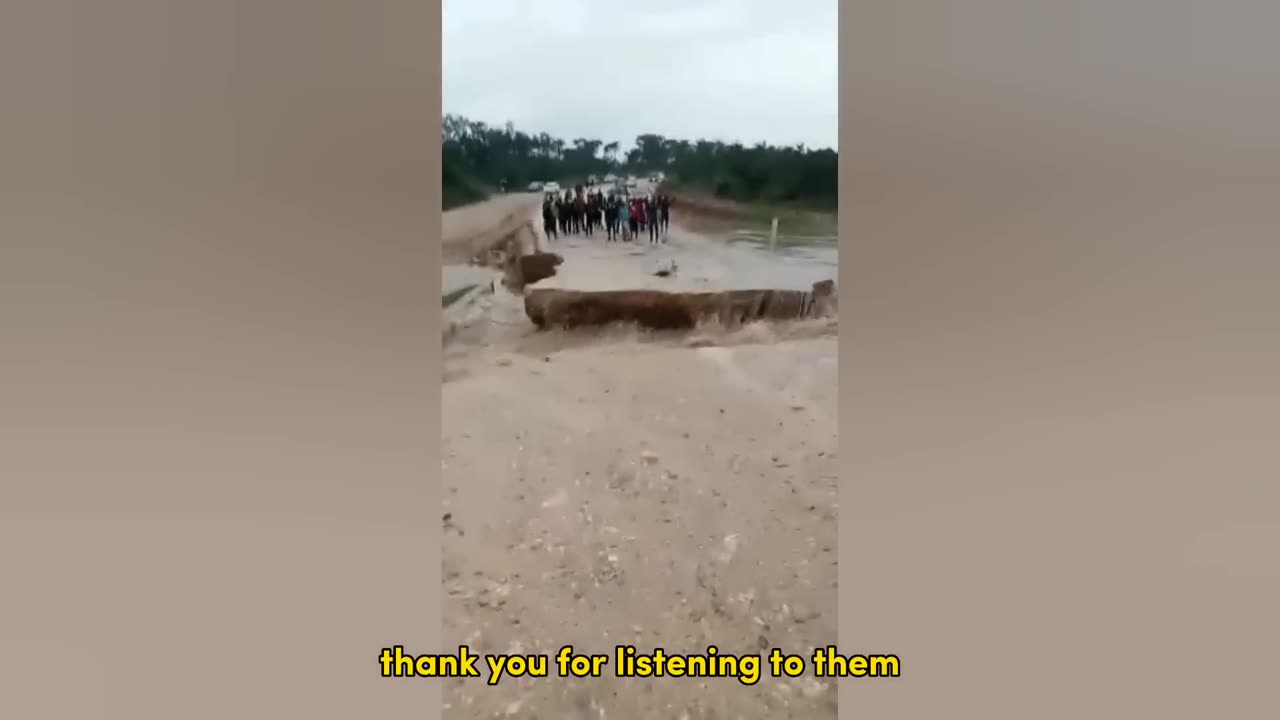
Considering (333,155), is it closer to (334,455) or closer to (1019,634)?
(334,455)

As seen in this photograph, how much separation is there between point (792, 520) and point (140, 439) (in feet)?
3.41

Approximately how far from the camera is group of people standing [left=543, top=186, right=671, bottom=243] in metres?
1.44

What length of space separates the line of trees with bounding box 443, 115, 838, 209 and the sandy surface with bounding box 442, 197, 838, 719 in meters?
0.10

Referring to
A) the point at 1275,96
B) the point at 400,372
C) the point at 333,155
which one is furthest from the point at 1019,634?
the point at 333,155

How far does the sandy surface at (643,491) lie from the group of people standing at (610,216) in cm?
2

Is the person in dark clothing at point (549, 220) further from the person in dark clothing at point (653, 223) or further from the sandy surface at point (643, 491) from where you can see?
the person in dark clothing at point (653, 223)

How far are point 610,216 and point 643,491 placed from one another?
17.2 inches

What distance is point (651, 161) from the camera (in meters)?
1.44
